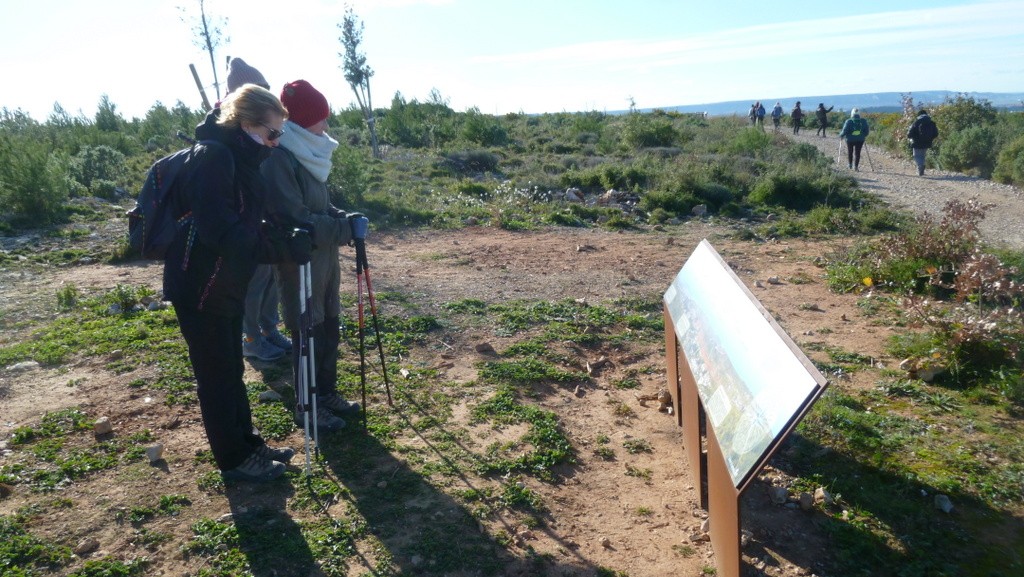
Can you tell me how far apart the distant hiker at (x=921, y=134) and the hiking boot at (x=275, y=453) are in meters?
17.5

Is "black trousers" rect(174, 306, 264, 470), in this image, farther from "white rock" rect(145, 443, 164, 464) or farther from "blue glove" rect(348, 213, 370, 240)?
"blue glove" rect(348, 213, 370, 240)

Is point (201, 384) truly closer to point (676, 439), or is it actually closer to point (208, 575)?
point (208, 575)

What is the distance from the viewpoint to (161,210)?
3.20 metres

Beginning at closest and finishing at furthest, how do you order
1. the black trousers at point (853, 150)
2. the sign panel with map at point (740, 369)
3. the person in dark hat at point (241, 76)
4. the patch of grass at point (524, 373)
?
the sign panel with map at point (740, 369)
the patch of grass at point (524, 373)
the person in dark hat at point (241, 76)
the black trousers at point (853, 150)

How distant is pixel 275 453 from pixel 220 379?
0.61 meters

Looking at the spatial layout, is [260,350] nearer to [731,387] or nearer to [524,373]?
[524,373]

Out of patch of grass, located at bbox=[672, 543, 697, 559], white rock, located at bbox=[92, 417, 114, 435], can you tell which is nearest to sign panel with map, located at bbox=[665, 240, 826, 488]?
patch of grass, located at bbox=[672, 543, 697, 559]

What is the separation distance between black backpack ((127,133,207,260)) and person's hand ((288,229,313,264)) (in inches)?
18.7

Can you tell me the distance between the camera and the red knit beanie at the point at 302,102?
3.80 metres

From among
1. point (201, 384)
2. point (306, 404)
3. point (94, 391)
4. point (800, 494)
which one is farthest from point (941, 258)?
point (94, 391)

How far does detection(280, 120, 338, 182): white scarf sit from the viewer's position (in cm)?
378

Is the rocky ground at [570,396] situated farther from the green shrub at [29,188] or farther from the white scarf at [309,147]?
the white scarf at [309,147]

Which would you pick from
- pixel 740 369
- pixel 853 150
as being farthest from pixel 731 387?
pixel 853 150

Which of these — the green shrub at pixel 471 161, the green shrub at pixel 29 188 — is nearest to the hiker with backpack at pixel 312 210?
the green shrub at pixel 29 188
